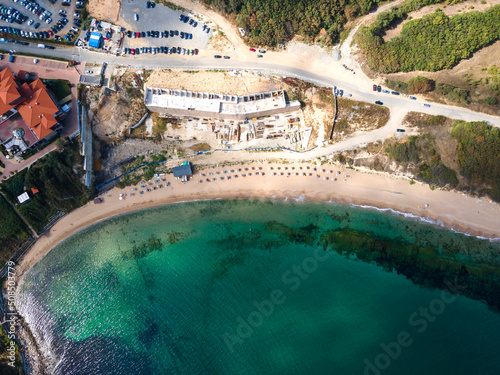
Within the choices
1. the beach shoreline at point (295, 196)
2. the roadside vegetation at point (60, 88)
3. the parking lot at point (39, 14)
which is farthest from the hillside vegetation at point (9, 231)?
the parking lot at point (39, 14)

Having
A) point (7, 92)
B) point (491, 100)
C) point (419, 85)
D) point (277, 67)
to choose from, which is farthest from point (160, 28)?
point (491, 100)

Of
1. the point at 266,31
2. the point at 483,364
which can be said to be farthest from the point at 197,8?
the point at 483,364

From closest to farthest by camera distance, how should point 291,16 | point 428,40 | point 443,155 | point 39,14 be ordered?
point 428,40 < point 443,155 < point 291,16 < point 39,14

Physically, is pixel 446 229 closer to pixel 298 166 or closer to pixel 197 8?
pixel 298 166

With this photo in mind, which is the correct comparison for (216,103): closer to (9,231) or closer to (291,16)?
(291,16)

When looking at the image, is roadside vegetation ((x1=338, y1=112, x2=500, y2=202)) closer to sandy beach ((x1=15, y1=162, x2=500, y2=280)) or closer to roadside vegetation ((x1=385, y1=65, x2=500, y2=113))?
sandy beach ((x1=15, y1=162, x2=500, y2=280))

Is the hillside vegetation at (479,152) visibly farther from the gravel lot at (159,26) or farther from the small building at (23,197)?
the small building at (23,197)

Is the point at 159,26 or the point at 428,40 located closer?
the point at 428,40
